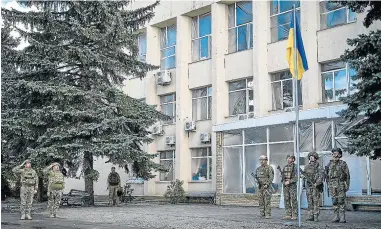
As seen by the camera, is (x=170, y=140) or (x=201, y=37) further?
(x=170, y=140)

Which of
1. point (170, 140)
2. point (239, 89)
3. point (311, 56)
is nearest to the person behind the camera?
point (311, 56)

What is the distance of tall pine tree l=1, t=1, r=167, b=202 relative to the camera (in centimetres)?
1972

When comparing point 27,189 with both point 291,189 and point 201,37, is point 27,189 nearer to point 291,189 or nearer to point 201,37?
point 291,189

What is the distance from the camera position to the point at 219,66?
26.4 metres

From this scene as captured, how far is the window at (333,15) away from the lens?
21.5 metres

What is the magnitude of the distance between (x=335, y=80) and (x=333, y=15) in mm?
2745

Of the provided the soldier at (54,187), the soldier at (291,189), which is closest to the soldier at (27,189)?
the soldier at (54,187)

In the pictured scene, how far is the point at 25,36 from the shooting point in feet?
67.9

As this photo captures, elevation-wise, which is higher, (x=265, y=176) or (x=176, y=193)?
(x=265, y=176)

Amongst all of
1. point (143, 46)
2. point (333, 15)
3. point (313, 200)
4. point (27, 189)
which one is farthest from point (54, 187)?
point (143, 46)

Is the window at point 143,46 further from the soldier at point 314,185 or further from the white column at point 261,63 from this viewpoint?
the soldier at point 314,185

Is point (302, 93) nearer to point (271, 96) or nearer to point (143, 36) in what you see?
point (271, 96)

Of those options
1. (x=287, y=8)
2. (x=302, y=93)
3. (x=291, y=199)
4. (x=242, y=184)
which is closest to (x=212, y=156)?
(x=242, y=184)

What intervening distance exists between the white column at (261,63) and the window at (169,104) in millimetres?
6641
